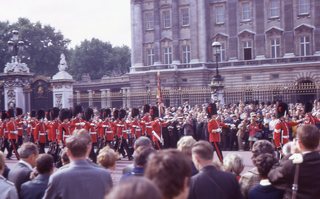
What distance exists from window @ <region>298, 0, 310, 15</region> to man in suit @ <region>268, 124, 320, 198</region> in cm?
3761

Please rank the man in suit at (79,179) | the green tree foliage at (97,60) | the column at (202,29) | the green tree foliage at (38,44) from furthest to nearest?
1. the green tree foliage at (97,60)
2. the green tree foliage at (38,44)
3. the column at (202,29)
4. the man in suit at (79,179)

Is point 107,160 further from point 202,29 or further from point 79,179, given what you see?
point 202,29

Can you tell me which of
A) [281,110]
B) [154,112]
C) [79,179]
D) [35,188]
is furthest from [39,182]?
[154,112]

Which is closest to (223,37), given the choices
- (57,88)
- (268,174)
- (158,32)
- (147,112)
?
(158,32)

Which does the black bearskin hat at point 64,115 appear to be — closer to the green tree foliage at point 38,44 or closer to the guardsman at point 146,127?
the guardsman at point 146,127

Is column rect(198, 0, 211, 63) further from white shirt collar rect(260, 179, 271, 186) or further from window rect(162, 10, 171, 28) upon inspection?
white shirt collar rect(260, 179, 271, 186)

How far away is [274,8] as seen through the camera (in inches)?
1644

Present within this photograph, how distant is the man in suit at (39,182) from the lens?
5508 millimetres

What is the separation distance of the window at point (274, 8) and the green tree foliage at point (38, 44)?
34793mm

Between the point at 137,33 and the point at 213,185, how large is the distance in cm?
4237

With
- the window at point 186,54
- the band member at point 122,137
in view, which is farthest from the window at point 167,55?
the band member at point 122,137

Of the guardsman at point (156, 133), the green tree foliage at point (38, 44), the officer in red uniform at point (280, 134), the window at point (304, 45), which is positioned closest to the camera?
the officer in red uniform at point (280, 134)

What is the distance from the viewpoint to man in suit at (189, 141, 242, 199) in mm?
4812

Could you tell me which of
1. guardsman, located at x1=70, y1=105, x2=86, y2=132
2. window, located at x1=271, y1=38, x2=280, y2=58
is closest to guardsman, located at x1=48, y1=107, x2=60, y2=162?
guardsman, located at x1=70, y1=105, x2=86, y2=132
